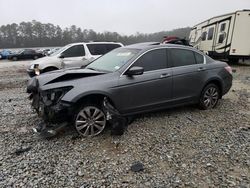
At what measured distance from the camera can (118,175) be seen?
10.5 ft

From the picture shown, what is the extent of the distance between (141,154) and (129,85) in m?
1.34

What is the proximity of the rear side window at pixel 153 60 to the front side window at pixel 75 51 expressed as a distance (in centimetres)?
588

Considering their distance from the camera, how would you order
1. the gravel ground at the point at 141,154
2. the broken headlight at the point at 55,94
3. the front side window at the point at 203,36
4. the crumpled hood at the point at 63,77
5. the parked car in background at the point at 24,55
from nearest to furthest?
1. the gravel ground at the point at 141,154
2. the broken headlight at the point at 55,94
3. the crumpled hood at the point at 63,77
4. the front side window at the point at 203,36
5. the parked car in background at the point at 24,55

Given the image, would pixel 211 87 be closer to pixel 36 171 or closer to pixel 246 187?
pixel 246 187

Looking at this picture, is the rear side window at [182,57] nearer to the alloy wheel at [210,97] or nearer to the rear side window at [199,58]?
the rear side window at [199,58]

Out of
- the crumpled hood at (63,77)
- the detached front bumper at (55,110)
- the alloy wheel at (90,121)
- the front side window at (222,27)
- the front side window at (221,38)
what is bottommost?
the alloy wheel at (90,121)

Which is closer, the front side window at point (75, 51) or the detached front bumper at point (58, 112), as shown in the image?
the detached front bumper at point (58, 112)

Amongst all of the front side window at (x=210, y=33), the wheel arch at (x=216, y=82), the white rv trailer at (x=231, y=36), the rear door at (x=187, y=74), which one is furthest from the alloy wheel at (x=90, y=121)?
the front side window at (x=210, y=33)

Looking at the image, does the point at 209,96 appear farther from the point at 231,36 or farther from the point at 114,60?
the point at 231,36

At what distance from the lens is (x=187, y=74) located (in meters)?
5.21

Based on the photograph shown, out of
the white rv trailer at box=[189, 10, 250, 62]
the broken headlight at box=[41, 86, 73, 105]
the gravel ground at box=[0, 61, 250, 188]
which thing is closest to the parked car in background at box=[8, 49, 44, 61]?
the white rv trailer at box=[189, 10, 250, 62]

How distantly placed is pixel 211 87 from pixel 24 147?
429 centimetres

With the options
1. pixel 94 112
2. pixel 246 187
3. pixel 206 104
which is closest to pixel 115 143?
pixel 94 112

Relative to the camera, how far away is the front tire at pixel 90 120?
13.6 ft
